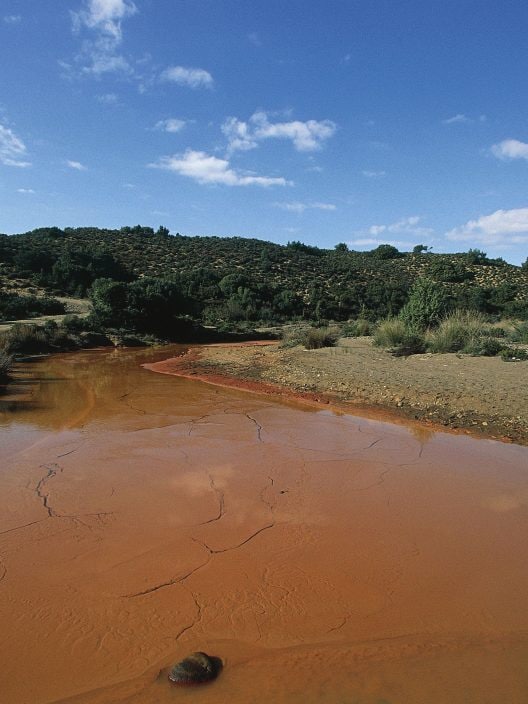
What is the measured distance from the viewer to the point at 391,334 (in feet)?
66.7

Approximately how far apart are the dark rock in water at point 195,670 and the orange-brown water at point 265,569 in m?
0.06

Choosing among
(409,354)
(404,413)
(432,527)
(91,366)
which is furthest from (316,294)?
(432,527)

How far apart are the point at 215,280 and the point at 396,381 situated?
3312 cm

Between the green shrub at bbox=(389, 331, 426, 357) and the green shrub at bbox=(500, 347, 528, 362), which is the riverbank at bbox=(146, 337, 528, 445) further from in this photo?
the green shrub at bbox=(389, 331, 426, 357)

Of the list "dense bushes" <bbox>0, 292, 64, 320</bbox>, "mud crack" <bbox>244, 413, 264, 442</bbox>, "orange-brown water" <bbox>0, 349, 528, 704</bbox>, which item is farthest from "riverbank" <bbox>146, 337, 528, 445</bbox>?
"dense bushes" <bbox>0, 292, 64, 320</bbox>

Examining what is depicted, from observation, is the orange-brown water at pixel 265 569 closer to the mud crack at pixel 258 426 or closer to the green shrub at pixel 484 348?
the mud crack at pixel 258 426

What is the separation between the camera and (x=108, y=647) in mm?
3191

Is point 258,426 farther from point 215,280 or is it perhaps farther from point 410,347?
point 215,280

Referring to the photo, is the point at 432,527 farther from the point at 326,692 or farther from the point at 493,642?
the point at 326,692

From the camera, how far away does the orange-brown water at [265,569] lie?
2994 mm

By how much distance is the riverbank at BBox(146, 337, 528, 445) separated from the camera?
9453 mm

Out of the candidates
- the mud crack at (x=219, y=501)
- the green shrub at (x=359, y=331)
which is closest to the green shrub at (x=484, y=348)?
the green shrub at (x=359, y=331)

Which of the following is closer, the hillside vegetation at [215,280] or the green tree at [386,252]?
the hillside vegetation at [215,280]

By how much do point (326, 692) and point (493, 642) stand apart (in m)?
1.31
